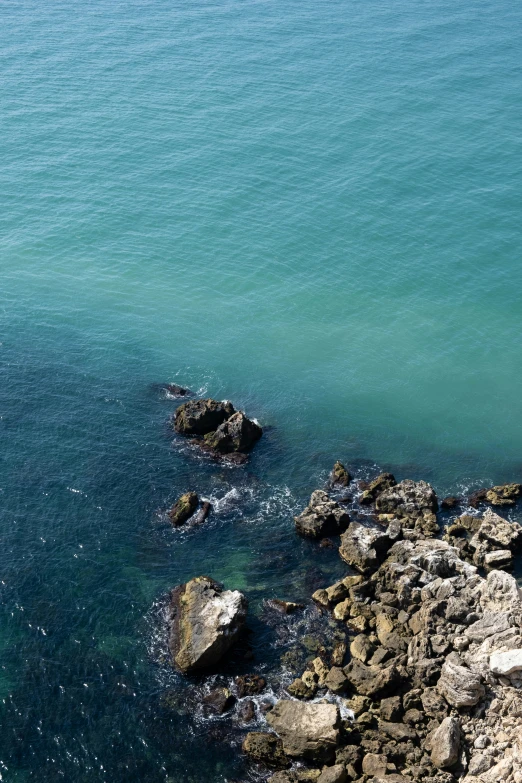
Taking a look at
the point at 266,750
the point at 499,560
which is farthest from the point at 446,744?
the point at 499,560

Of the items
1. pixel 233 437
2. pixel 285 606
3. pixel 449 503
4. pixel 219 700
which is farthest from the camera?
pixel 233 437

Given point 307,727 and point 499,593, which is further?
point 499,593

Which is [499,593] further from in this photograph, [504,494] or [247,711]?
[247,711]

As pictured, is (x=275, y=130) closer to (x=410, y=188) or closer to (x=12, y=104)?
(x=410, y=188)

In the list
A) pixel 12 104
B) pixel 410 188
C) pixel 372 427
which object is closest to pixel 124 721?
pixel 372 427

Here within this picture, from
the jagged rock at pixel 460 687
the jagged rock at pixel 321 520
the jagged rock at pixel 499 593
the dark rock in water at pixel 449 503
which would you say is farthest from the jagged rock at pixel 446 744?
the dark rock in water at pixel 449 503

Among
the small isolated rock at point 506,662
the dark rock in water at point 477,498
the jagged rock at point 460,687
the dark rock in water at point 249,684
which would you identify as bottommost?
the dark rock in water at point 477,498

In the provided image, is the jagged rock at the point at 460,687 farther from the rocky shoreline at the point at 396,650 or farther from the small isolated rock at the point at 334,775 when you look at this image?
the small isolated rock at the point at 334,775
